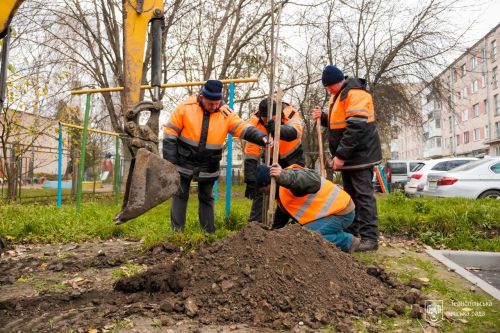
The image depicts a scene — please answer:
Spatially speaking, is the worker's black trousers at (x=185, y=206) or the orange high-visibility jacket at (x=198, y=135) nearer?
the orange high-visibility jacket at (x=198, y=135)

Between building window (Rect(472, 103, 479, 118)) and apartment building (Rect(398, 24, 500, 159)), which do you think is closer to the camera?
apartment building (Rect(398, 24, 500, 159))

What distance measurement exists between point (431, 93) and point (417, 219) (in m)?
12.3

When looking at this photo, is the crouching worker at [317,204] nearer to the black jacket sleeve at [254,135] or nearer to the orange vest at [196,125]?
the black jacket sleeve at [254,135]

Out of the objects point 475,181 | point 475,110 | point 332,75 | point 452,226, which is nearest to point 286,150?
point 332,75

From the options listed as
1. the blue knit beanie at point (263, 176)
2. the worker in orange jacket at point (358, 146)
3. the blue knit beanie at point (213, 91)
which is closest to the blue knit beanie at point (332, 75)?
the worker in orange jacket at point (358, 146)

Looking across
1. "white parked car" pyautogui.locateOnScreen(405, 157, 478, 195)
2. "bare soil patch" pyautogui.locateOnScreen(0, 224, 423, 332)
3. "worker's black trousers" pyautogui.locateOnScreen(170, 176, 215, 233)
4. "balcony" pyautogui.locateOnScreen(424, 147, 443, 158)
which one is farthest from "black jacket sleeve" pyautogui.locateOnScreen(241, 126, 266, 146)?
"balcony" pyautogui.locateOnScreen(424, 147, 443, 158)

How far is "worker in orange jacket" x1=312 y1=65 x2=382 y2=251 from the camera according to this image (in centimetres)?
448

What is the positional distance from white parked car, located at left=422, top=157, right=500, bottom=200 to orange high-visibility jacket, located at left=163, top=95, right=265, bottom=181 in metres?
7.01

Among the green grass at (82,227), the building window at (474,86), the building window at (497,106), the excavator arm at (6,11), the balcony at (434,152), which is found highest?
the building window at (474,86)

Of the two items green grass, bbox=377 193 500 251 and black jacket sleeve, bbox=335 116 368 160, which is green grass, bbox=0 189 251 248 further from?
green grass, bbox=377 193 500 251

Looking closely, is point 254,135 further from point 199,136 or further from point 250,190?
point 250,190

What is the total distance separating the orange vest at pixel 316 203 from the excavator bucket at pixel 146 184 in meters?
1.23

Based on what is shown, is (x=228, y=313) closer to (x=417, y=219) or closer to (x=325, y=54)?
(x=417, y=219)

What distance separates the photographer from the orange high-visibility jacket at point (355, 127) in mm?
4465
